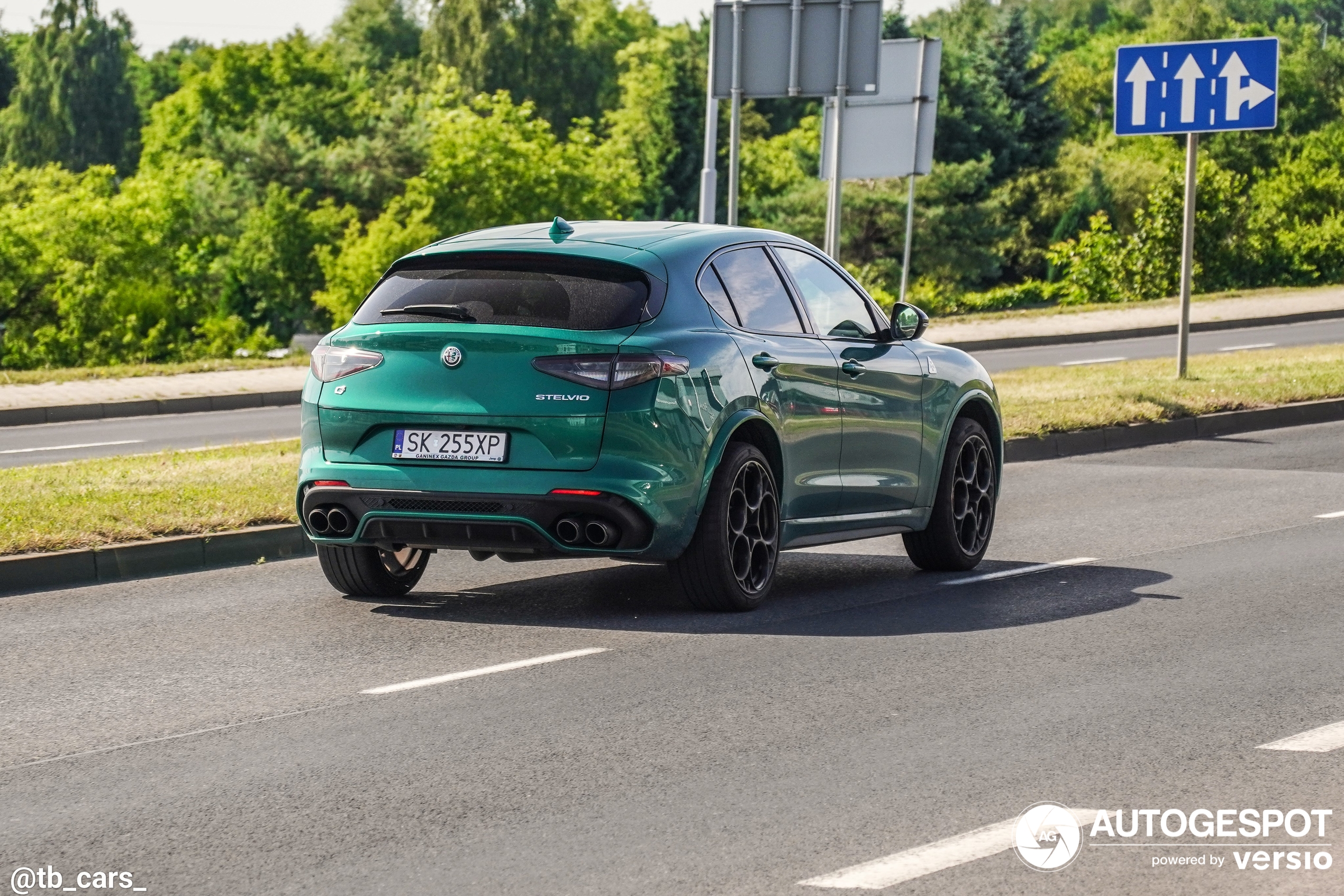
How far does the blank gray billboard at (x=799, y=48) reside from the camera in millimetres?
16891

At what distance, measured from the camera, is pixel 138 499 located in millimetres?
11266

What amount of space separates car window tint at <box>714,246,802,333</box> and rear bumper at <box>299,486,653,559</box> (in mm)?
1227

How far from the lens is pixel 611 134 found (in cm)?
10269

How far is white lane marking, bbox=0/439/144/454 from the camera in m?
17.9

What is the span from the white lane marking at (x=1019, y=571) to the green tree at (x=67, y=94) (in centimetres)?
9076

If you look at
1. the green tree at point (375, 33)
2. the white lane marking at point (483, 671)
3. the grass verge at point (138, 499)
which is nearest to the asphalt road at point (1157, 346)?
the grass verge at point (138, 499)

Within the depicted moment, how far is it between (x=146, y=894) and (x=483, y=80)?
88574mm

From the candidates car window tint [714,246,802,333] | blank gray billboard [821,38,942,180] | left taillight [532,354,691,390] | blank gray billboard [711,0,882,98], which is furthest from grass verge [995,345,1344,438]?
left taillight [532,354,691,390]

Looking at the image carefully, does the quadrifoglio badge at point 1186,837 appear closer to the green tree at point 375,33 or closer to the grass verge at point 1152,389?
the grass verge at point 1152,389

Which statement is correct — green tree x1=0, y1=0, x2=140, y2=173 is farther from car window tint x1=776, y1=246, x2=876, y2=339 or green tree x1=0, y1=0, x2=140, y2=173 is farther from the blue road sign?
car window tint x1=776, y1=246, x2=876, y2=339

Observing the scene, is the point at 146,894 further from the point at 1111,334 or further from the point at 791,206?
the point at 791,206

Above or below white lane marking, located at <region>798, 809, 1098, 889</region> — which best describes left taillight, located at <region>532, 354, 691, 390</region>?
above

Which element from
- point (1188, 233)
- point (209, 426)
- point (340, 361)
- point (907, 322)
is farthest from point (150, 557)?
point (1188, 233)

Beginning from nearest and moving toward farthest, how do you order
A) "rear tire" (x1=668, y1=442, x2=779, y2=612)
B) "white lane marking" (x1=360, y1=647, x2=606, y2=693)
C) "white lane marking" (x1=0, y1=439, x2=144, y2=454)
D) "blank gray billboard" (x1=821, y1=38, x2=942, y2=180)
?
"white lane marking" (x1=360, y1=647, x2=606, y2=693) → "rear tire" (x1=668, y1=442, x2=779, y2=612) → "white lane marking" (x1=0, y1=439, x2=144, y2=454) → "blank gray billboard" (x1=821, y1=38, x2=942, y2=180)
